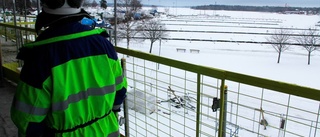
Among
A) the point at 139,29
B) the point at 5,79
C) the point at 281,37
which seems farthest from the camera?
the point at 281,37

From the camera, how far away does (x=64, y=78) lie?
896mm

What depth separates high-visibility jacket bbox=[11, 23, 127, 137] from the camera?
870 millimetres

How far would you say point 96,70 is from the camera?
98 cm

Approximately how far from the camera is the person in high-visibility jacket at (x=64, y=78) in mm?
871

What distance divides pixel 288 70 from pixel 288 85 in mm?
25104

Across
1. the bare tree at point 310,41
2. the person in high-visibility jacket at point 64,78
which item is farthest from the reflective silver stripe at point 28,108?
the bare tree at point 310,41

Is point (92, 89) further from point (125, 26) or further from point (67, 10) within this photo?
point (125, 26)

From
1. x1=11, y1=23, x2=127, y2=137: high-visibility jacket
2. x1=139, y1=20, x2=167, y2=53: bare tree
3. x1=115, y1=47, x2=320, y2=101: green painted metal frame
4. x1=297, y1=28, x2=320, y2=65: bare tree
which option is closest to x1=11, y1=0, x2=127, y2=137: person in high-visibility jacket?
x1=11, y1=23, x2=127, y2=137: high-visibility jacket

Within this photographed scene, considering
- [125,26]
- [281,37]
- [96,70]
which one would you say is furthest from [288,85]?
[281,37]

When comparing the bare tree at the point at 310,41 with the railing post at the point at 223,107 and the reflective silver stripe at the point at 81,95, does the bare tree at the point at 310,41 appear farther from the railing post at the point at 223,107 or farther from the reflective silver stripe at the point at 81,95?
the reflective silver stripe at the point at 81,95

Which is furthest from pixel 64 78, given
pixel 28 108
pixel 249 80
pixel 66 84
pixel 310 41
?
pixel 310 41

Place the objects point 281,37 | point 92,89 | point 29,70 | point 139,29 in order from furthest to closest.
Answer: point 281,37
point 139,29
point 92,89
point 29,70

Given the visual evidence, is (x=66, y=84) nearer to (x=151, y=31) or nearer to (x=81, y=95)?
(x=81, y=95)

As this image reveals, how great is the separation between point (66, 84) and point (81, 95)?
8cm
